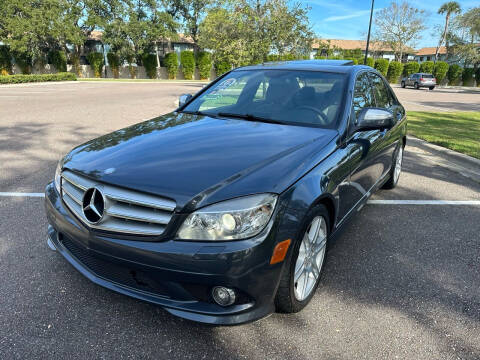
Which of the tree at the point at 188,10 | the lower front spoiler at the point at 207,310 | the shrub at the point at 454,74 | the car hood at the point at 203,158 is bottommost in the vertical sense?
the lower front spoiler at the point at 207,310

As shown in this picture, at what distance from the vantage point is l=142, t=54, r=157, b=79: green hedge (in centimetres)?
4797

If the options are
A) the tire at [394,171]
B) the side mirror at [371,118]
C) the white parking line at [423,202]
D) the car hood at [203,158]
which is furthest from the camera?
the tire at [394,171]

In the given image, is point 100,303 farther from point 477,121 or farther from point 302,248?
point 477,121

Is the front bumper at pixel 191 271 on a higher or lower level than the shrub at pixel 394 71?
lower

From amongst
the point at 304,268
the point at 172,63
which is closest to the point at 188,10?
the point at 172,63

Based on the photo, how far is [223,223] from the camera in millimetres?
1838

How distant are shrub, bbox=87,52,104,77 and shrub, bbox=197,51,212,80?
13.8 metres

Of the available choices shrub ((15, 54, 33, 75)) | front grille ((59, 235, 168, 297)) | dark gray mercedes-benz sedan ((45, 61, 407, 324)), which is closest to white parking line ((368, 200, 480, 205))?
dark gray mercedes-benz sedan ((45, 61, 407, 324))

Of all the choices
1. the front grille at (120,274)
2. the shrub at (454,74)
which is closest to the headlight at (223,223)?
the front grille at (120,274)

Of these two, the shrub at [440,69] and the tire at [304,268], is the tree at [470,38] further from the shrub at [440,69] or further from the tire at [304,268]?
the tire at [304,268]

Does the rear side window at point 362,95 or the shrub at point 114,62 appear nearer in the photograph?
the rear side window at point 362,95

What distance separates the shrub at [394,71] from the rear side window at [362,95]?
47539 millimetres

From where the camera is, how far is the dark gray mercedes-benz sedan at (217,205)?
6.04ft

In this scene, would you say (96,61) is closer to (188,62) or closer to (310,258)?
(188,62)
